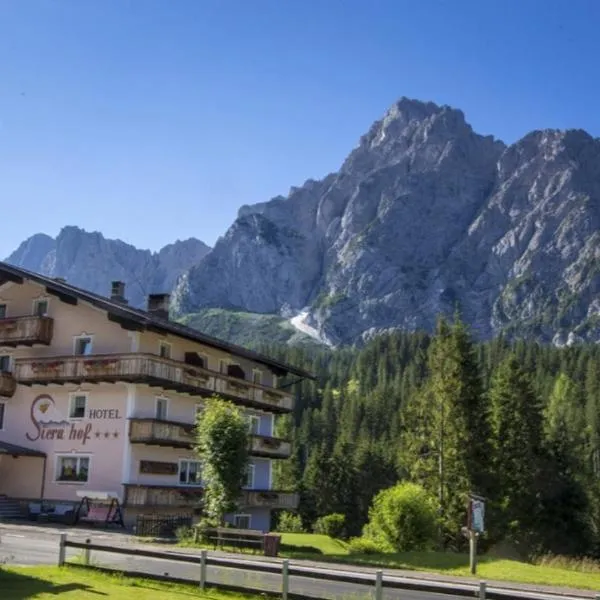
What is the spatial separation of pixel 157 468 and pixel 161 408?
3358 mm

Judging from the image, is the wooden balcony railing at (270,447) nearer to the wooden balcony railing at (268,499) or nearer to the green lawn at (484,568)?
the wooden balcony railing at (268,499)

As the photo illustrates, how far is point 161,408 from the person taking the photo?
138 ft

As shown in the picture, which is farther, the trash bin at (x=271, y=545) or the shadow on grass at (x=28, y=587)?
the trash bin at (x=271, y=545)

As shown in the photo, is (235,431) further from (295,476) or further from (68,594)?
(295,476)

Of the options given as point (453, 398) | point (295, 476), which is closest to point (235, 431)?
point (453, 398)

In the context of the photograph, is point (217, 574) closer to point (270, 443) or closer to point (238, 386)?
point (238, 386)

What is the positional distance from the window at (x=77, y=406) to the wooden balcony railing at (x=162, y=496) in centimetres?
538

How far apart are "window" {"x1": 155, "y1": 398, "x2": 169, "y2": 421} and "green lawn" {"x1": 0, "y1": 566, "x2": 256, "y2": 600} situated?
22256 mm

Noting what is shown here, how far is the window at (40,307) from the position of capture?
44.3 meters

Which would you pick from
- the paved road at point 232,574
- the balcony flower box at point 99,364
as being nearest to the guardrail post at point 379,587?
the paved road at point 232,574

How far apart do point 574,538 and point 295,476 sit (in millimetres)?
54066

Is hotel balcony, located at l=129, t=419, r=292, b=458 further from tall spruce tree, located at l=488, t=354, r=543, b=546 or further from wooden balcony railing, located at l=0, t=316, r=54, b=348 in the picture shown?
tall spruce tree, located at l=488, t=354, r=543, b=546

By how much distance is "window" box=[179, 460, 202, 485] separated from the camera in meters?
42.7

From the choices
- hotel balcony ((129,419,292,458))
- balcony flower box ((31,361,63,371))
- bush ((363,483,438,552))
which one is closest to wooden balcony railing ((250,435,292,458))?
hotel balcony ((129,419,292,458))
